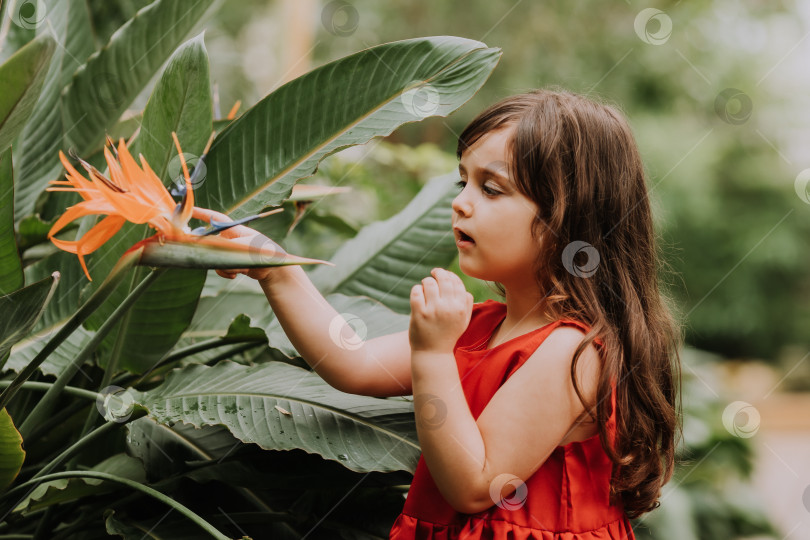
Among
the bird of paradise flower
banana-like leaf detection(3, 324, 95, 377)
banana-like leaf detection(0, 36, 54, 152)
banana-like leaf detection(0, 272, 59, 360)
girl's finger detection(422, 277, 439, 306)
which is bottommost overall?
banana-like leaf detection(3, 324, 95, 377)

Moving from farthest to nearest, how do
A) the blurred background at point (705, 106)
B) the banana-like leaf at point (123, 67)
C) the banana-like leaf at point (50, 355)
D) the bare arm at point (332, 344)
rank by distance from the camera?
the blurred background at point (705, 106) → the banana-like leaf at point (123, 67) → the banana-like leaf at point (50, 355) → the bare arm at point (332, 344)

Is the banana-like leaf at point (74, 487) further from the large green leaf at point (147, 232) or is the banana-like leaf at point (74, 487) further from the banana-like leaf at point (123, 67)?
the banana-like leaf at point (123, 67)

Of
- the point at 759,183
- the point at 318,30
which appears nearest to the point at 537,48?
the point at 318,30

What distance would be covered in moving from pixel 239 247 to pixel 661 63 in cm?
727

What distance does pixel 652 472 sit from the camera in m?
0.78

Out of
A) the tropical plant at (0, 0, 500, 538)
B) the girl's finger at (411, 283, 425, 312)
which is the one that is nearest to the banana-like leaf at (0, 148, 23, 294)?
the tropical plant at (0, 0, 500, 538)

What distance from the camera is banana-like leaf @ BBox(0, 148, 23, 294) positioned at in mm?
758

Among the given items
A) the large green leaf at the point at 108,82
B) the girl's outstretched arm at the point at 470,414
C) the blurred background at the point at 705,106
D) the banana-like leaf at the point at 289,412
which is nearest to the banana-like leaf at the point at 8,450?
the banana-like leaf at the point at 289,412

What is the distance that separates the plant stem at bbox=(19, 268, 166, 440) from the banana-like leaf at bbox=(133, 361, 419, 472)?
0.08 m

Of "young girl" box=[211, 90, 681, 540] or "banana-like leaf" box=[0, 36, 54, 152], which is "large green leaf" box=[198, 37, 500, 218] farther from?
"banana-like leaf" box=[0, 36, 54, 152]

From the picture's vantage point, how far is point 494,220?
2.30 feet

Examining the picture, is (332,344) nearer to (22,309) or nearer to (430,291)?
(430,291)

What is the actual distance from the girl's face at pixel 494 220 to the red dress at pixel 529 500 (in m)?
0.08

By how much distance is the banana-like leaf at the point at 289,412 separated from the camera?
722 millimetres
